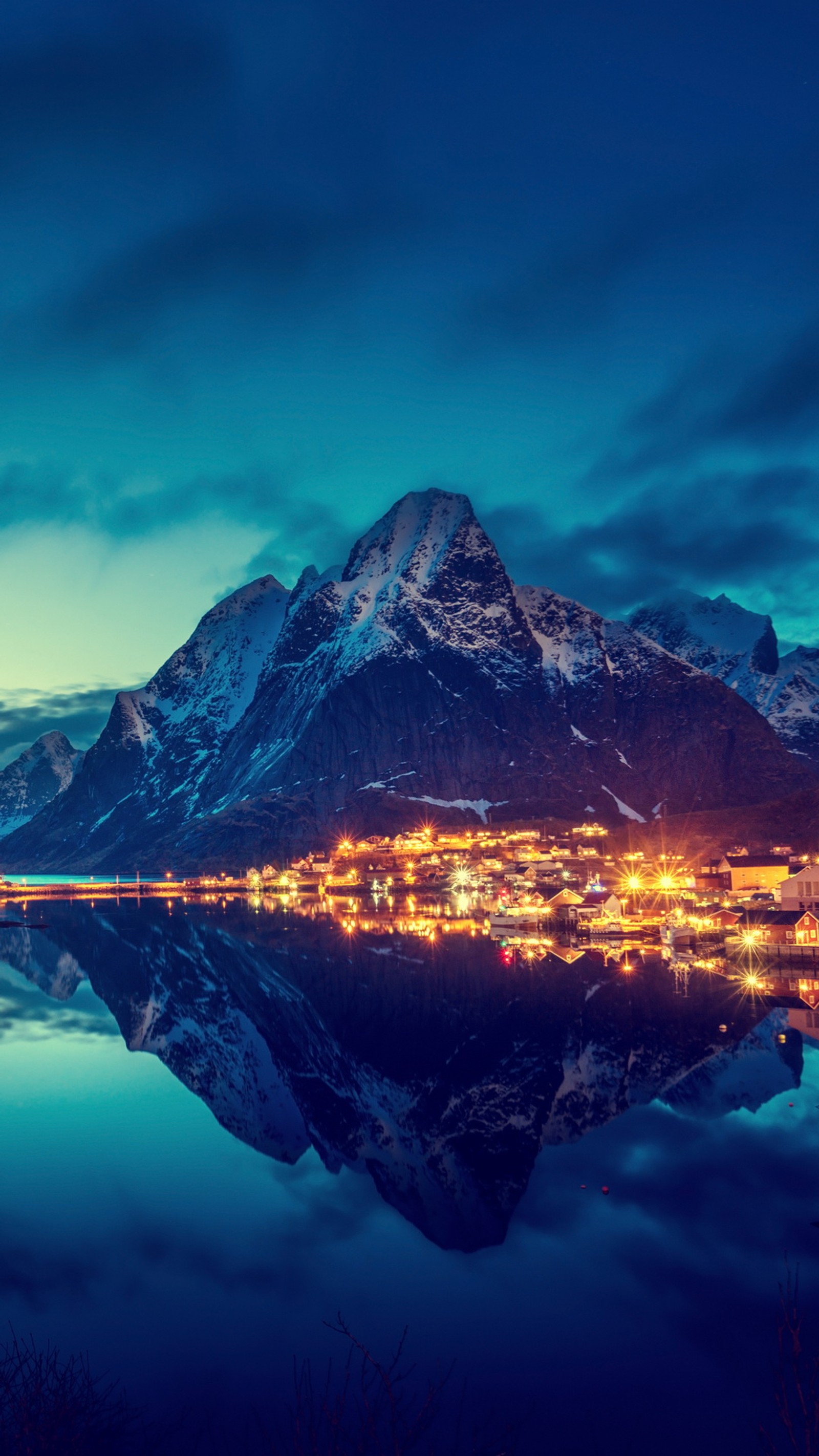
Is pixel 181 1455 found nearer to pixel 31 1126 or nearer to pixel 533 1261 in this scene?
pixel 533 1261

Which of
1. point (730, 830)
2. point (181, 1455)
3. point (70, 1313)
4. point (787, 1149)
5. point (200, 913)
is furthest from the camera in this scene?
point (730, 830)

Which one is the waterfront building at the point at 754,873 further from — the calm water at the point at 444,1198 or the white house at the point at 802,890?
the calm water at the point at 444,1198

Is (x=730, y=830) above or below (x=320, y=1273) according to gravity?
above

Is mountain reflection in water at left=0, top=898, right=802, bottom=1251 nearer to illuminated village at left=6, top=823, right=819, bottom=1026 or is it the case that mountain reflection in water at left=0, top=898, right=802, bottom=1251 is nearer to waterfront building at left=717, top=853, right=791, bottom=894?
illuminated village at left=6, top=823, right=819, bottom=1026

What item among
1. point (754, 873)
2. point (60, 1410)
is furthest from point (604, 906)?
point (60, 1410)

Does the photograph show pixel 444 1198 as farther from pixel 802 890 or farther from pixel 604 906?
pixel 604 906

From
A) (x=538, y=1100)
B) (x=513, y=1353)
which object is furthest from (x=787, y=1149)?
(x=513, y=1353)

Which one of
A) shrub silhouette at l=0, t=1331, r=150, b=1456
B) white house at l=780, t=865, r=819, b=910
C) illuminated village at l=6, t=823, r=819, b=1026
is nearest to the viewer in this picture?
shrub silhouette at l=0, t=1331, r=150, b=1456

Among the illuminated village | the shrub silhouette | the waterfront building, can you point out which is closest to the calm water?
the shrub silhouette
